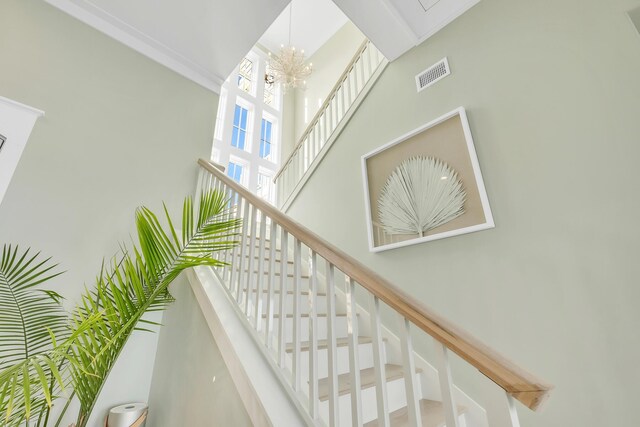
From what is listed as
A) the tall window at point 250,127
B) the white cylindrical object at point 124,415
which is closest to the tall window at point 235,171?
the tall window at point 250,127

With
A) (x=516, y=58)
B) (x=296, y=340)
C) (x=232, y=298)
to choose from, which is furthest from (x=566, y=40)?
(x=232, y=298)

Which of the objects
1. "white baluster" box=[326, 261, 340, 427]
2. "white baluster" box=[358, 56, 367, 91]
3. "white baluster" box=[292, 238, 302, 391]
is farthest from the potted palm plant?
"white baluster" box=[358, 56, 367, 91]

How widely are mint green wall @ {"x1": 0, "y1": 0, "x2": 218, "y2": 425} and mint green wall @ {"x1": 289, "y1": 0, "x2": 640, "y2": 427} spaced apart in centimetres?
198

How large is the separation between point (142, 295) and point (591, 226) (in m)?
2.38

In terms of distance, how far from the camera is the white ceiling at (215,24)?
214 cm

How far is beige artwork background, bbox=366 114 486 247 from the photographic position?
2.07 metres

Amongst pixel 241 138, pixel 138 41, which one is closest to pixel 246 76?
pixel 241 138

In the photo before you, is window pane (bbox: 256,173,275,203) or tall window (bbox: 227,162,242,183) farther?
window pane (bbox: 256,173,275,203)

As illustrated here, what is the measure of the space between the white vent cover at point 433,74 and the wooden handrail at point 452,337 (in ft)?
6.96

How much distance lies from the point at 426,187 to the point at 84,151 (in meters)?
2.49

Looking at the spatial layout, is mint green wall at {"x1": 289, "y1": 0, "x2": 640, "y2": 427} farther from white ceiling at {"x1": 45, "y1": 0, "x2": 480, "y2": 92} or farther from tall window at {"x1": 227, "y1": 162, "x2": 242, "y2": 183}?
tall window at {"x1": 227, "y1": 162, "x2": 242, "y2": 183}

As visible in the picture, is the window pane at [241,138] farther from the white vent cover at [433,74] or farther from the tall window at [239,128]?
the white vent cover at [433,74]

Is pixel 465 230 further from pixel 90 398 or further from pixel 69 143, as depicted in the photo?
pixel 69 143

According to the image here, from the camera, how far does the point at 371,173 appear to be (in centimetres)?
279
